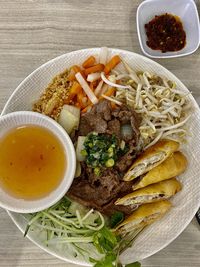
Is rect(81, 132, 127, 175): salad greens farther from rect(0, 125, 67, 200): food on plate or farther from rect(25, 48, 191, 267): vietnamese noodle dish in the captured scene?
rect(0, 125, 67, 200): food on plate

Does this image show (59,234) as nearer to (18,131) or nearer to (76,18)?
(18,131)

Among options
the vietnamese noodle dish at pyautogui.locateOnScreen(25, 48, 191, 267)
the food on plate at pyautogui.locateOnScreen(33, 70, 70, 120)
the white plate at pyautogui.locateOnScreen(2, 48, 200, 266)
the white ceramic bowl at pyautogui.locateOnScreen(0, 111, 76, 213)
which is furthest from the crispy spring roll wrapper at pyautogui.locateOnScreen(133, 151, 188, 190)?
the food on plate at pyautogui.locateOnScreen(33, 70, 70, 120)

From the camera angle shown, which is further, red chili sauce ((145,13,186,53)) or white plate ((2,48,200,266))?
red chili sauce ((145,13,186,53))

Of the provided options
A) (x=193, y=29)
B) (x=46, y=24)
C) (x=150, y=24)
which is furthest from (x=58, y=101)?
(x=193, y=29)

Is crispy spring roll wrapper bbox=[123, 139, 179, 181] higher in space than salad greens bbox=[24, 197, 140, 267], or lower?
higher

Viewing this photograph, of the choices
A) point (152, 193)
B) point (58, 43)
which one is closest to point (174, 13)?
point (58, 43)

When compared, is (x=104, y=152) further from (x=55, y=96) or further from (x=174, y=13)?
(x=174, y=13)

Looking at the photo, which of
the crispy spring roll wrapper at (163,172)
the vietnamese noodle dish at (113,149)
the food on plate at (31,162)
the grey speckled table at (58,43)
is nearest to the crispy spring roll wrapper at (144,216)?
the vietnamese noodle dish at (113,149)

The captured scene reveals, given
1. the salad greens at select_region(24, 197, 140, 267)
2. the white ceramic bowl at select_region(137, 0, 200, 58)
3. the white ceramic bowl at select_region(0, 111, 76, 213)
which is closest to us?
the white ceramic bowl at select_region(0, 111, 76, 213)

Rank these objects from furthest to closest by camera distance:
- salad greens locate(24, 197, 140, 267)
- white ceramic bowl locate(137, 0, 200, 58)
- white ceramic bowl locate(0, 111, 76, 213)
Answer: white ceramic bowl locate(137, 0, 200, 58)
salad greens locate(24, 197, 140, 267)
white ceramic bowl locate(0, 111, 76, 213)
